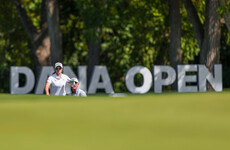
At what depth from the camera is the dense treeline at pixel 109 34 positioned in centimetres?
3003

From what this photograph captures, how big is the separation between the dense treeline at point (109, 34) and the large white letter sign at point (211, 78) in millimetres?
333

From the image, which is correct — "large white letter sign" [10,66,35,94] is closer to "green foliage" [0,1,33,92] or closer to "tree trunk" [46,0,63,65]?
"tree trunk" [46,0,63,65]

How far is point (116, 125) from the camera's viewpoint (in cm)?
941

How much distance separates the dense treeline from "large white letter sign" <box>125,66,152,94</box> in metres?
2.30

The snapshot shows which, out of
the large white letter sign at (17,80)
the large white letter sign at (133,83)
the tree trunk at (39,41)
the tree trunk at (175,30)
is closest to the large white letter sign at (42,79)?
the large white letter sign at (17,80)

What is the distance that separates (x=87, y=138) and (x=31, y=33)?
25.9 m

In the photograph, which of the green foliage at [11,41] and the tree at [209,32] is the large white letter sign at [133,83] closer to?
the tree at [209,32]

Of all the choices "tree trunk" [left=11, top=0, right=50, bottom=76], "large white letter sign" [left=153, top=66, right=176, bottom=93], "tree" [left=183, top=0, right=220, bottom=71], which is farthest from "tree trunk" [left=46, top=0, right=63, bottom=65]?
"tree" [left=183, top=0, right=220, bottom=71]

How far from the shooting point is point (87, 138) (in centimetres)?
823

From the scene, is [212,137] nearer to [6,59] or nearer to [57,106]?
[57,106]

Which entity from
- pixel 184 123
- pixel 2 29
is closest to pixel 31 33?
pixel 2 29

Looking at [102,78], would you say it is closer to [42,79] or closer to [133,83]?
[133,83]

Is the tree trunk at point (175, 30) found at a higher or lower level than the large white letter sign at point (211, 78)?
→ higher

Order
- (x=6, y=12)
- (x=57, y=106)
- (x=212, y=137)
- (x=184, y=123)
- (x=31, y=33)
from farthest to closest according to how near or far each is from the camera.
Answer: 1. (x=6, y=12)
2. (x=31, y=33)
3. (x=57, y=106)
4. (x=184, y=123)
5. (x=212, y=137)
